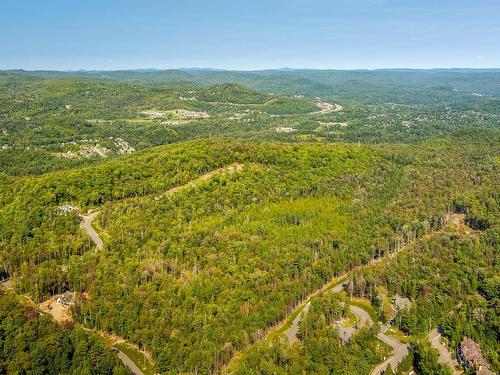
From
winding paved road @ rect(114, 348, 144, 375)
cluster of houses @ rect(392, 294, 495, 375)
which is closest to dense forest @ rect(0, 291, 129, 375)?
winding paved road @ rect(114, 348, 144, 375)

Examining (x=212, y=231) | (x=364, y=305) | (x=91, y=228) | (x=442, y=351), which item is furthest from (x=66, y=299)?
(x=442, y=351)

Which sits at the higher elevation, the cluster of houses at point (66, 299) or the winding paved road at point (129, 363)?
the cluster of houses at point (66, 299)

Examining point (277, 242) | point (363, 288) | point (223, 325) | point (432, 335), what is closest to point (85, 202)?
point (277, 242)

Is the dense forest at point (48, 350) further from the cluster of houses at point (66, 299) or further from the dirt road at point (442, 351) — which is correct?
the dirt road at point (442, 351)

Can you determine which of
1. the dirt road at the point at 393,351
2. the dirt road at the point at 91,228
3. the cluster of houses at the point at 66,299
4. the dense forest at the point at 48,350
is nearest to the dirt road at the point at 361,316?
the dirt road at the point at 393,351

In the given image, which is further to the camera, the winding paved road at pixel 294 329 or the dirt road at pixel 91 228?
the dirt road at pixel 91 228

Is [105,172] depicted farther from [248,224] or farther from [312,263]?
[312,263]
